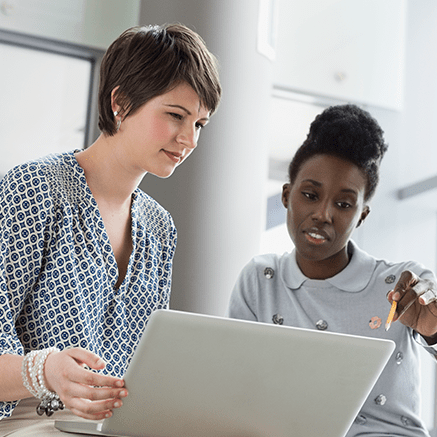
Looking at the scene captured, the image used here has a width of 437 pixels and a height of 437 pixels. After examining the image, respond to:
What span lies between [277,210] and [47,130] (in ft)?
4.11

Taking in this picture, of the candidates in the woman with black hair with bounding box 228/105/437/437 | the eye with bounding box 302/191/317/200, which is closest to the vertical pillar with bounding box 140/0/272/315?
the woman with black hair with bounding box 228/105/437/437

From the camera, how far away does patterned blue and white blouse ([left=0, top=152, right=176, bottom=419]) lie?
39.9 inches

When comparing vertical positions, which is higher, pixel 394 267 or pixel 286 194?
pixel 286 194

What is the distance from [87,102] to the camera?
296 cm

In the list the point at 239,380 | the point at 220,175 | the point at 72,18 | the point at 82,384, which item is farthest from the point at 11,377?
the point at 72,18

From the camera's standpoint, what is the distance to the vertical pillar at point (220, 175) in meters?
2.10

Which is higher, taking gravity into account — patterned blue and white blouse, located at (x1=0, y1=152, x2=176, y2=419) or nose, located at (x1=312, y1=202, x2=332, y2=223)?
nose, located at (x1=312, y1=202, x2=332, y2=223)

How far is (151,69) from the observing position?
1.14m

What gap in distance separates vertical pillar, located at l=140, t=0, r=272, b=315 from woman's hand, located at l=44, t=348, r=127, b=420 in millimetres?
1299

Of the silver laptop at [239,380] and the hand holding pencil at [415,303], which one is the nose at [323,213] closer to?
the hand holding pencil at [415,303]

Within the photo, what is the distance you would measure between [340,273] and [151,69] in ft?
2.08

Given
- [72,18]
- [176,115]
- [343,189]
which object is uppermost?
[72,18]

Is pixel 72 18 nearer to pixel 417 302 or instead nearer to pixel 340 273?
pixel 340 273

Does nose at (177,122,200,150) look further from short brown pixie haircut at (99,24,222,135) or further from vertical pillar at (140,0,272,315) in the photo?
vertical pillar at (140,0,272,315)
